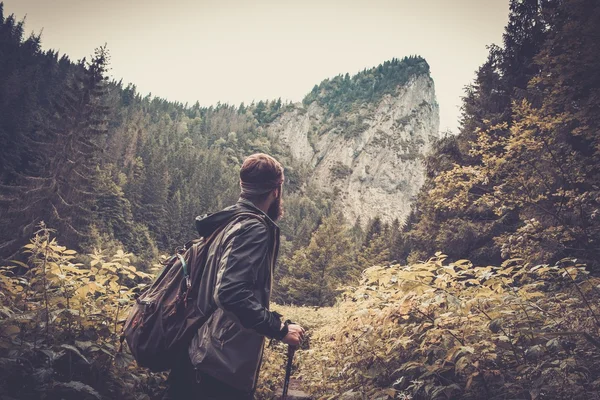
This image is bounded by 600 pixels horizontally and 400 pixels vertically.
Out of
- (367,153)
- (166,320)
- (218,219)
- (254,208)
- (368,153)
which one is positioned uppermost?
(368,153)

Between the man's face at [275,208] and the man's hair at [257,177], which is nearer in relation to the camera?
the man's hair at [257,177]

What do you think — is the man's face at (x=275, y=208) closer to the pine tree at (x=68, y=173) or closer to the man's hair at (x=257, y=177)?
→ the man's hair at (x=257, y=177)

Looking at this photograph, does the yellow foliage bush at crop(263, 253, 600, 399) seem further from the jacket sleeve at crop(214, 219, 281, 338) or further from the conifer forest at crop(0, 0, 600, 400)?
the jacket sleeve at crop(214, 219, 281, 338)

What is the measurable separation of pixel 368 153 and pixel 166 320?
181 metres

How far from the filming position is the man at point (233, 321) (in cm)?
185

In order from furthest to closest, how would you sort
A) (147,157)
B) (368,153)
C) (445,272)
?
(368,153)
(147,157)
(445,272)

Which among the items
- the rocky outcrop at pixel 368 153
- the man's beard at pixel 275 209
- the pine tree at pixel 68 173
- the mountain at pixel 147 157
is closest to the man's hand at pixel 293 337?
the man's beard at pixel 275 209

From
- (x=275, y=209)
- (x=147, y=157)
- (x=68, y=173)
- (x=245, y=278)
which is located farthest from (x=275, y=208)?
(x=147, y=157)

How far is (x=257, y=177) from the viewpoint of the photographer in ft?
7.67

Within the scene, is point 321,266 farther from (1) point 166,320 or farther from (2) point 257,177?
(1) point 166,320

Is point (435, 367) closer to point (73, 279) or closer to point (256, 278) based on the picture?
point (256, 278)

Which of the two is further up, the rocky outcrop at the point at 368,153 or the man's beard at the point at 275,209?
the rocky outcrop at the point at 368,153

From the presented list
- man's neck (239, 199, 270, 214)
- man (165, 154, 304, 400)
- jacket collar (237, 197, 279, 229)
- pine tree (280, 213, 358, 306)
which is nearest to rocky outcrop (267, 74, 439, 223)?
pine tree (280, 213, 358, 306)

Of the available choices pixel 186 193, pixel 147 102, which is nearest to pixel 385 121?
pixel 147 102
